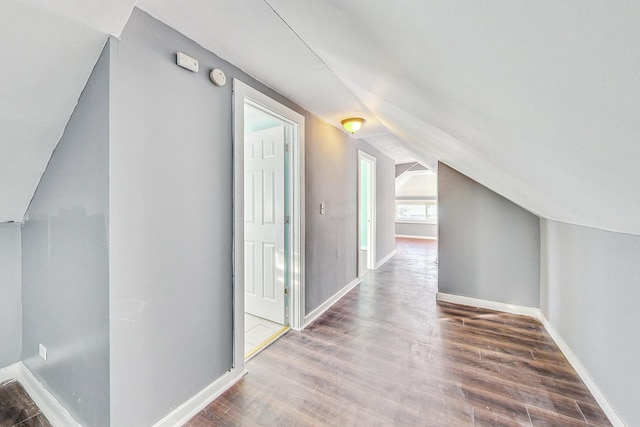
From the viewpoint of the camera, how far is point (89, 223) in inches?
49.4

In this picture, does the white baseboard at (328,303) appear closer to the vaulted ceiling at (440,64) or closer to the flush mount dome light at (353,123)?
the flush mount dome light at (353,123)

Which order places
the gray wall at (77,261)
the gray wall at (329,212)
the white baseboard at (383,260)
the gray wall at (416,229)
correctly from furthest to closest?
the gray wall at (416,229)
the white baseboard at (383,260)
the gray wall at (329,212)
the gray wall at (77,261)

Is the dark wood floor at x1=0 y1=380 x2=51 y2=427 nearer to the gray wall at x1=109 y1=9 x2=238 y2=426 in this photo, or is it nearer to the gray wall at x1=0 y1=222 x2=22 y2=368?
the gray wall at x1=0 y1=222 x2=22 y2=368

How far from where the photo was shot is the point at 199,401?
1.54 m

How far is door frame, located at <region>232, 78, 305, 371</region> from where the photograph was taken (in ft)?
5.76

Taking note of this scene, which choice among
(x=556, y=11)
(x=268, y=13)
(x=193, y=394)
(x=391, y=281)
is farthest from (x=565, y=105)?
(x=391, y=281)

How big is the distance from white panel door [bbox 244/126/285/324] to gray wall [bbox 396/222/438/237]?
21.9 feet

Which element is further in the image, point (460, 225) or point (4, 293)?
point (460, 225)

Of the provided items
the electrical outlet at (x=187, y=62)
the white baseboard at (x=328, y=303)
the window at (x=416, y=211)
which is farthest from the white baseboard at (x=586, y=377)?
the window at (x=416, y=211)

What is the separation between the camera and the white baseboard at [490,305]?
2.79 metres

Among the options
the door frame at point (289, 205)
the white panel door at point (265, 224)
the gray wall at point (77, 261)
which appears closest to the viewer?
the gray wall at point (77, 261)

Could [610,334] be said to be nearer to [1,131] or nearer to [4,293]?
[1,131]

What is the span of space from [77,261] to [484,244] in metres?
3.56

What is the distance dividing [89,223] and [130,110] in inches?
22.7
